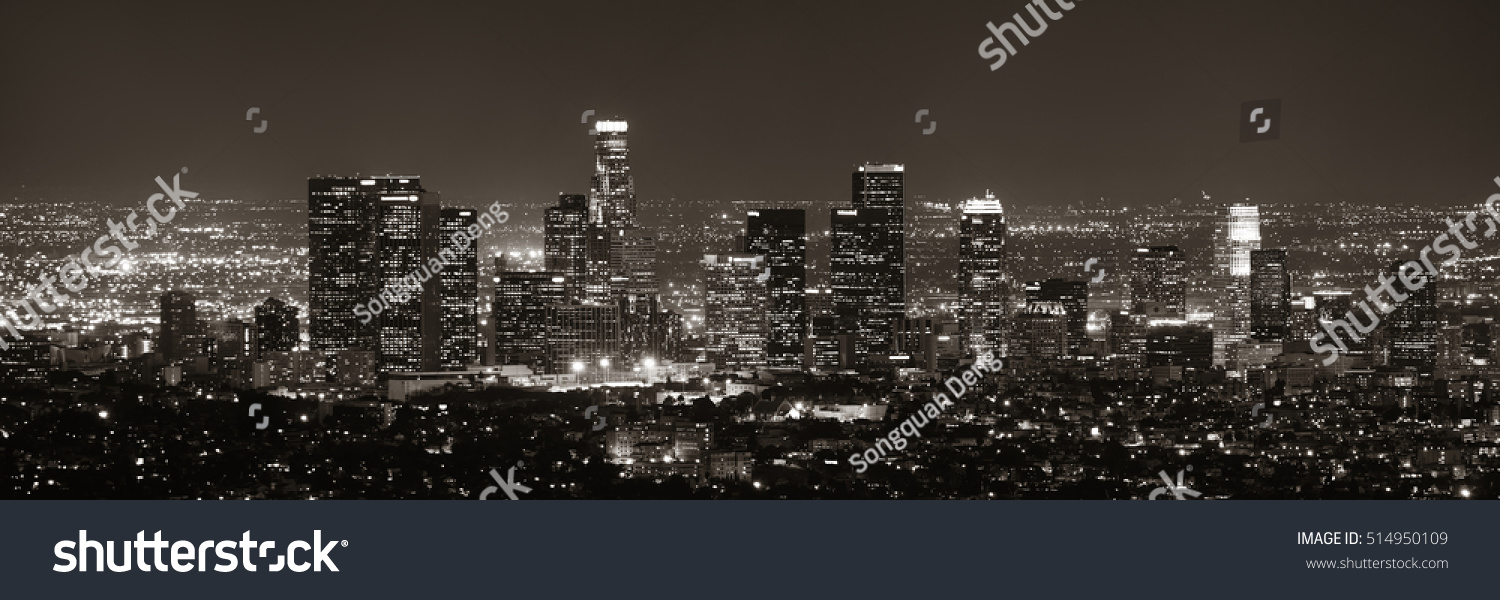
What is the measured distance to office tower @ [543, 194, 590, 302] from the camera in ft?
61.4

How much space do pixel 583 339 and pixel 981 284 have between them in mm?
5282

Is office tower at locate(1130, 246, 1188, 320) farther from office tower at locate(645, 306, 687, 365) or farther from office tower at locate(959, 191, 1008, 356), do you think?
office tower at locate(645, 306, 687, 365)

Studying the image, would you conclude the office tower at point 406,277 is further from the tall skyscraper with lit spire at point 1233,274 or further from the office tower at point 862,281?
the tall skyscraper with lit spire at point 1233,274

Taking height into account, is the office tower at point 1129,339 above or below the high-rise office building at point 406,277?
below

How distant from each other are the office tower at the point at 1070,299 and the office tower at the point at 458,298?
615 cm

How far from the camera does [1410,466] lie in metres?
11.0

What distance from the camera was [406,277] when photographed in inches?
758

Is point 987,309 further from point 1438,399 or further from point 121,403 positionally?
point 121,403

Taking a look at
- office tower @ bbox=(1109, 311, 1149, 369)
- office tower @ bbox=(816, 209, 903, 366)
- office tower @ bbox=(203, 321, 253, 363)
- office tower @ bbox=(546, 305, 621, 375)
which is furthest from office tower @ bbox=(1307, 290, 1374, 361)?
office tower @ bbox=(203, 321, 253, 363)

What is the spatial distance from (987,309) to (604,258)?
604cm

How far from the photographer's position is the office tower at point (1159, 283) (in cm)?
1647

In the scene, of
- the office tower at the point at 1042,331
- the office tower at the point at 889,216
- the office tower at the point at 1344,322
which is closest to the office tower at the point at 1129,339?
the office tower at the point at 1042,331

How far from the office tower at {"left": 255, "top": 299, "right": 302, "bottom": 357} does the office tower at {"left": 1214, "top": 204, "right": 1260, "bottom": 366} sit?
8.99m
